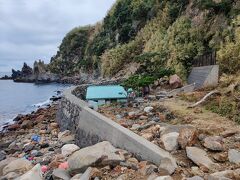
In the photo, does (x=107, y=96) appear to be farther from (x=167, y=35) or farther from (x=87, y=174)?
(x=167, y=35)

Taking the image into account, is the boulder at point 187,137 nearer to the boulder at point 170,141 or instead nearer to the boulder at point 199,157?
the boulder at point 170,141

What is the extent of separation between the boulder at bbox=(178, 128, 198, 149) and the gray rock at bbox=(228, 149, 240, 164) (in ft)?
2.46

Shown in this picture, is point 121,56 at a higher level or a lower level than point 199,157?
higher

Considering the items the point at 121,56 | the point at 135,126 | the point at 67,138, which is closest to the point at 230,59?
the point at 135,126

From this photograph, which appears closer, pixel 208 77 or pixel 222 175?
pixel 222 175

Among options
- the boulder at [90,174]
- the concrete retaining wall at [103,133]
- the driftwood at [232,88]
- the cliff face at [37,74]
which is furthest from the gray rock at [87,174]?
the cliff face at [37,74]

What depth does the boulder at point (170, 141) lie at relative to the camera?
22.9ft

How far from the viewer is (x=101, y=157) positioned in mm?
6820

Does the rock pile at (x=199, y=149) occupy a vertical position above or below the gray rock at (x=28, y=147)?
above

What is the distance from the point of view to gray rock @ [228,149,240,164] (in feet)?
20.6

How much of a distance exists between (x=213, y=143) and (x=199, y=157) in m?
0.58

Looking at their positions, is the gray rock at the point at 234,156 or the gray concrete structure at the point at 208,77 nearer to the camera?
the gray rock at the point at 234,156

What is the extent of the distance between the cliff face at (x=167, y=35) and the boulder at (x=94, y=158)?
8.29 m

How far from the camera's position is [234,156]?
6.38m
